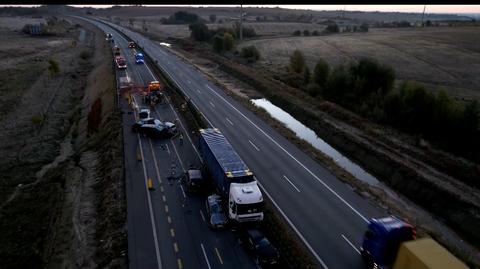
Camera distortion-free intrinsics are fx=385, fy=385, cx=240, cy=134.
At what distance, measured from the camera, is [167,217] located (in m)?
31.1

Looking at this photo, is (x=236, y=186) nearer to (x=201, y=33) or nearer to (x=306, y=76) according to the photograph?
(x=306, y=76)

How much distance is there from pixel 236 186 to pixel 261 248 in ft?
17.7

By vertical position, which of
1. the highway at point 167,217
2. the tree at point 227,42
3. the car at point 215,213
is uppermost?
the tree at point 227,42

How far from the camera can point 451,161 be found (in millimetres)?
42594

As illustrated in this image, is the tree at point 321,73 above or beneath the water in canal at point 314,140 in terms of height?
above

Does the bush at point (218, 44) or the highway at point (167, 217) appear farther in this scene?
the bush at point (218, 44)

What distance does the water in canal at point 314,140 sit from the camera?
146ft

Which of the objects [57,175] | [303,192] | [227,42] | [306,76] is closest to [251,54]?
[227,42]

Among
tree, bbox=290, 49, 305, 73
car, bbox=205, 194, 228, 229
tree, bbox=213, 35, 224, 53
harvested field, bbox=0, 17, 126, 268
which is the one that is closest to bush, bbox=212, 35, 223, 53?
tree, bbox=213, 35, 224, 53

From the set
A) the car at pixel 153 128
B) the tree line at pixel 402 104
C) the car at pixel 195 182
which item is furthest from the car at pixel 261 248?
the tree line at pixel 402 104

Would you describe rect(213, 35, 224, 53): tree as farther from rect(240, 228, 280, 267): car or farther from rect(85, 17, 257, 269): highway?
rect(240, 228, 280, 267): car

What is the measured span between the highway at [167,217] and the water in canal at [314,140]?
1782 cm

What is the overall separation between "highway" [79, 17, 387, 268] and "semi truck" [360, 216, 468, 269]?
2126 mm

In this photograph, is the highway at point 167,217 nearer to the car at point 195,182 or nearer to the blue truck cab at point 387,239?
the car at point 195,182
